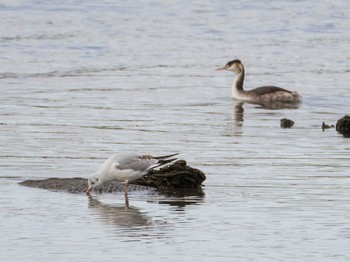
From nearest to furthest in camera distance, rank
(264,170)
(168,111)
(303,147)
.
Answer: (264,170) < (303,147) < (168,111)

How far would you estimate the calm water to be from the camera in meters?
12.4

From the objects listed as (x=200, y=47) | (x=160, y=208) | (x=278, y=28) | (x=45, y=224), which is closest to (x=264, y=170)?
(x=160, y=208)

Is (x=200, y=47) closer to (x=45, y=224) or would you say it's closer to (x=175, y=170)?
(x=175, y=170)

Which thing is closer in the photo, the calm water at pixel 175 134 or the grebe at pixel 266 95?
the calm water at pixel 175 134

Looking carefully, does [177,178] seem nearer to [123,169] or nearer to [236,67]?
[123,169]

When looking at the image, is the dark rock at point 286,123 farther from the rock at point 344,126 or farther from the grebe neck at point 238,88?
the grebe neck at point 238,88

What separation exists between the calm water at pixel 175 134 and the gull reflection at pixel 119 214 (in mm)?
25

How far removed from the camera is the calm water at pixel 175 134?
40.8ft

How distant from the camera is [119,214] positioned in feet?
45.7

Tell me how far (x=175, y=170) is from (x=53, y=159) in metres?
2.50

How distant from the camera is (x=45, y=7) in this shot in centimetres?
4816

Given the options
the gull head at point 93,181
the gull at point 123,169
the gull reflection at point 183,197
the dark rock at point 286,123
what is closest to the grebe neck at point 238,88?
the dark rock at point 286,123

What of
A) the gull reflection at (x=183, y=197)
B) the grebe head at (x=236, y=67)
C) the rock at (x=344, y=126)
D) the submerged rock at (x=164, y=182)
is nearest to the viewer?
the gull reflection at (x=183, y=197)

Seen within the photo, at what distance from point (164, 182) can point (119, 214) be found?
1772 mm
